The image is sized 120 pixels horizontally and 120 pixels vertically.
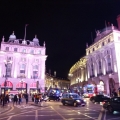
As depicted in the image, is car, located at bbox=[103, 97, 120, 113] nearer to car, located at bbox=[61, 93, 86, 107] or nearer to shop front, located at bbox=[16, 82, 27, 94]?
car, located at bbox=[61, 93, 86, 107]

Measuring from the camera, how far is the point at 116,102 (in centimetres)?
1534

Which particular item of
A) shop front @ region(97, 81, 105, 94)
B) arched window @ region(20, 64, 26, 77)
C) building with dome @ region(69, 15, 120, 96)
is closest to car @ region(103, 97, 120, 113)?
building with dome @ region(69, 15, 120, 96)

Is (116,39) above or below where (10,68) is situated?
above

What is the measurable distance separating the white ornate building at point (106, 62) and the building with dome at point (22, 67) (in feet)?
68.2

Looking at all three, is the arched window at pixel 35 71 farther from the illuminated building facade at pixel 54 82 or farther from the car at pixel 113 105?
the car at pixel 113 105

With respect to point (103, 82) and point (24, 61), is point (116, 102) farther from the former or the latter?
point (24, 61)

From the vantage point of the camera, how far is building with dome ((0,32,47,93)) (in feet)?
180

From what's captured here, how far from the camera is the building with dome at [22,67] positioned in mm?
54938

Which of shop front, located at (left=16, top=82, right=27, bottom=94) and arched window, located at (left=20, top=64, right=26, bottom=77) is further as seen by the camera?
arched window, located at (left=20, top=64, right=26, bottom=77)

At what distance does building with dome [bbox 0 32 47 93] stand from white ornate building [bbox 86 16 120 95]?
2078 centimetres

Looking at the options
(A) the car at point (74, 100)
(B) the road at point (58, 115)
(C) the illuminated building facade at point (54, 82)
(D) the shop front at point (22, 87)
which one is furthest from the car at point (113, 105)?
(C) the illuminated building facade at point (54, 82)

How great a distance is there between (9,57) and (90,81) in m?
32.9

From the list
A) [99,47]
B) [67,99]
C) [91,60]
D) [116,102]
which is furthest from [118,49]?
[116,102]

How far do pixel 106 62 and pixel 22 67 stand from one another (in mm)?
31980
